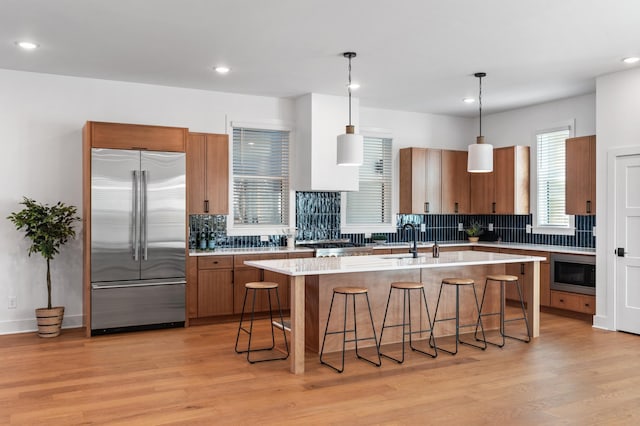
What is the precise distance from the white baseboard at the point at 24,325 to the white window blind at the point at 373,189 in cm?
383

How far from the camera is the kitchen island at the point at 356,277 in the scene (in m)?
4.48

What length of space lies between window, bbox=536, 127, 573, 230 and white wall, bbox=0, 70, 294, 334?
5283 millimetres

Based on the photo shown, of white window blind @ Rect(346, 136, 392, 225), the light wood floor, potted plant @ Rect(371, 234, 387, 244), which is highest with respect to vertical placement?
white window blind @ Rect(346, 136, 392, 225)

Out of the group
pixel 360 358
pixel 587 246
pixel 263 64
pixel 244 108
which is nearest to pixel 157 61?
pixel 263 64

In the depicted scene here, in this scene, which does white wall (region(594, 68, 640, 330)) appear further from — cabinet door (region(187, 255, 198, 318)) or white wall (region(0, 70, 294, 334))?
white wall (region(0, 70, 294, 334))

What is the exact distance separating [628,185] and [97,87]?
19.5 ft

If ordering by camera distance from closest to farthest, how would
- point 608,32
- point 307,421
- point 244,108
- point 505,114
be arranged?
point 307,421 < point 608,32 < point 244,108 < point 505,114

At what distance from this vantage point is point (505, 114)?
8.48 meters

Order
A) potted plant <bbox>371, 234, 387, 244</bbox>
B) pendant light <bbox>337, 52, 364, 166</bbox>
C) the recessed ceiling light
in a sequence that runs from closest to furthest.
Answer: the recessed ceiling light
pendant light <bbox>337, 52, 364, 166</bbox>
potted plant <bbox>371, 234, 387, 244</bbox>

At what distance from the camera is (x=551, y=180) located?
7734 millimetres

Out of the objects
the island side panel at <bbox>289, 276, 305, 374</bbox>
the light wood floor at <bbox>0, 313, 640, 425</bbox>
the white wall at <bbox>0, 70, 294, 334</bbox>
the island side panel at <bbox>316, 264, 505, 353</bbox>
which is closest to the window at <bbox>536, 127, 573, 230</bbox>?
the island side panel at <bbox>316, 264, 505, 353</bbox>

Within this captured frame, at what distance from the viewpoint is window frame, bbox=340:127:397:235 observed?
7.91m

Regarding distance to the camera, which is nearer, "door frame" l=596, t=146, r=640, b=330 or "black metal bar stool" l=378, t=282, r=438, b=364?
"black metal bar stool" l=378, t=282, r=438, b=364

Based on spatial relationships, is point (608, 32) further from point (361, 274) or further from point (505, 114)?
point (505, 114)
